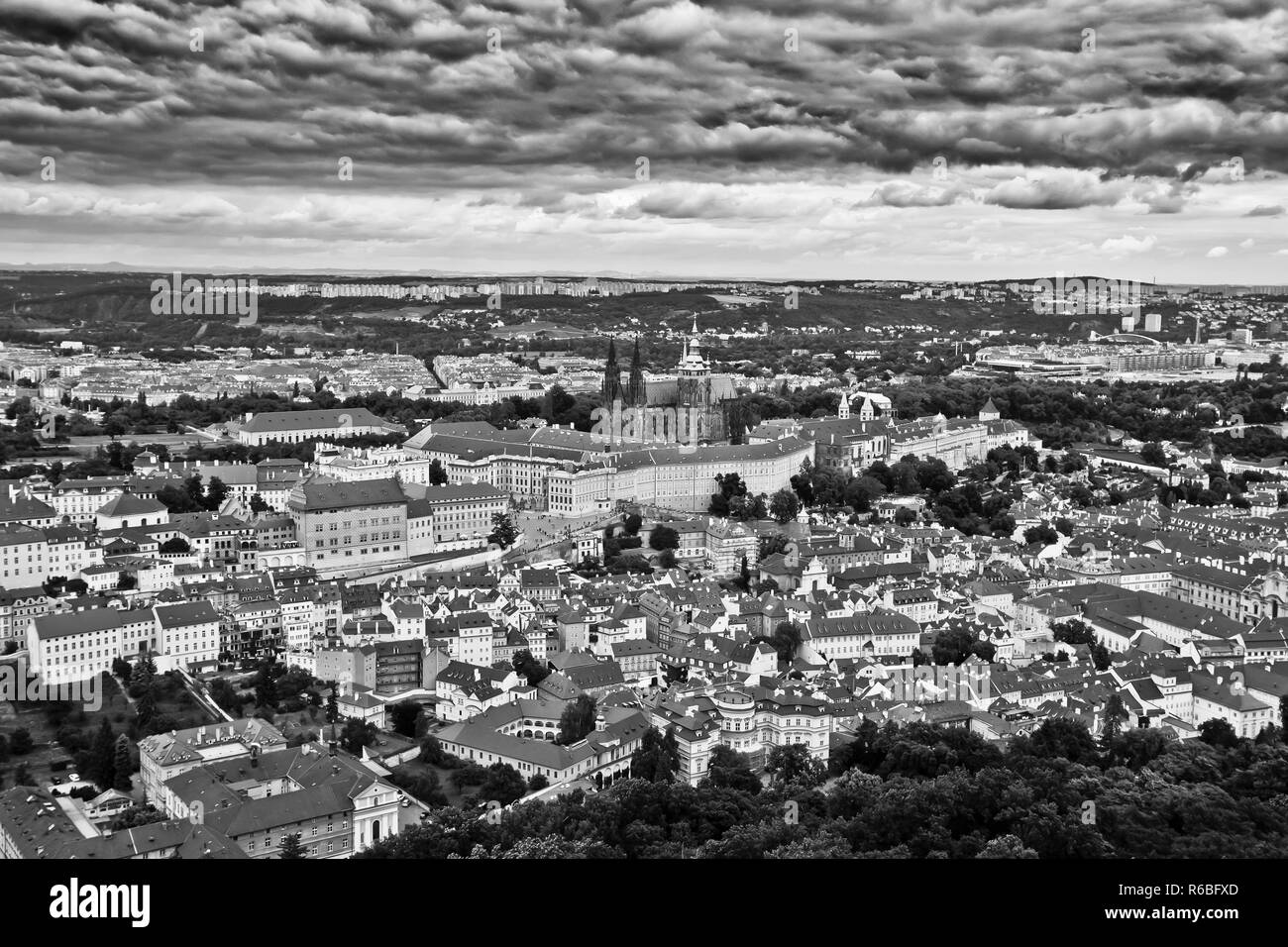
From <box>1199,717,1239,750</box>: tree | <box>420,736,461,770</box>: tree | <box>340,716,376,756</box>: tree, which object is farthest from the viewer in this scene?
<box>340,716,376,756</box>: tree

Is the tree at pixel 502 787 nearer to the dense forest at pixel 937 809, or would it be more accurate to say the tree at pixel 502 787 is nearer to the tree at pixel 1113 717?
the dense forest at pixel 937 809

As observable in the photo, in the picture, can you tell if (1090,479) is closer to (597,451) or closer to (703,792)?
(597,451)

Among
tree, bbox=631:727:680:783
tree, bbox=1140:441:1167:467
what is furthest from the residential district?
tree, bbox=1140:441:1167:467

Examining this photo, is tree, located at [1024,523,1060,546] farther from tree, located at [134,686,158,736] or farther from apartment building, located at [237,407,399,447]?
apartment building, located at [237,407,399,447]

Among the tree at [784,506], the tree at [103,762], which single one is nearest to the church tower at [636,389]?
the tree at [784,506]

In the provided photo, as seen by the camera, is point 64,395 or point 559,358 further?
point 559,358

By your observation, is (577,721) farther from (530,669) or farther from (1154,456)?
(1154,456)
